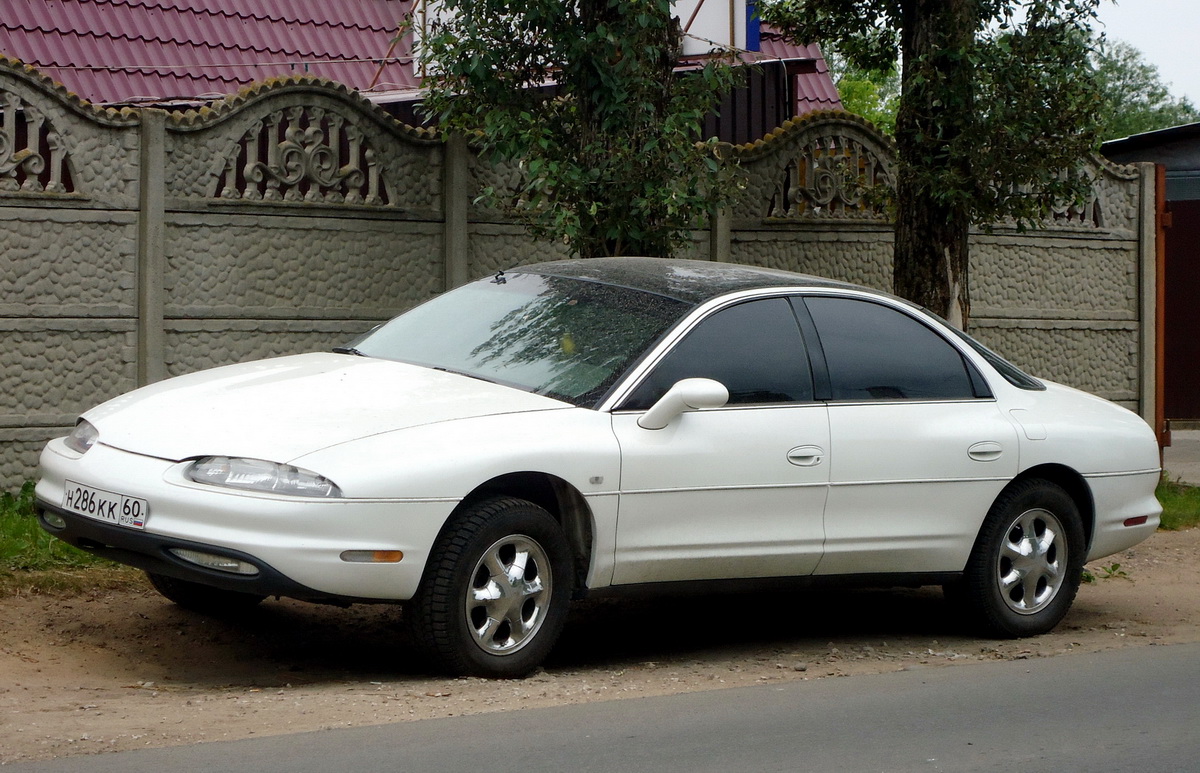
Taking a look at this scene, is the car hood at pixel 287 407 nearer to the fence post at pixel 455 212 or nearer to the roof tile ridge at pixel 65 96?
the roof tile ridge at pixel 65 96

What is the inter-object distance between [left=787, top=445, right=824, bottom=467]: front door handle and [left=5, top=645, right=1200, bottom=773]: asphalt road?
0.90m

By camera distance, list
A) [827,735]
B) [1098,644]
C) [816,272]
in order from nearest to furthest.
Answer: [827,735] < [1098,644] < [816,272]

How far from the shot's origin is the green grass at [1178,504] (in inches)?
436

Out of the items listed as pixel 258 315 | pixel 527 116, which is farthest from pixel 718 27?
pixel 258 315

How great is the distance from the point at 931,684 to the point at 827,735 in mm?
1058

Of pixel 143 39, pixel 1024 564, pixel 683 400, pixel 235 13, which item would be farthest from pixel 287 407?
pixel 235 13

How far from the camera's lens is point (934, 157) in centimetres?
1071

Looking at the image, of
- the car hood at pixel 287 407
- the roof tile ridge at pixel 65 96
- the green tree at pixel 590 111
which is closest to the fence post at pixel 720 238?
the green tree at pixel 590 111

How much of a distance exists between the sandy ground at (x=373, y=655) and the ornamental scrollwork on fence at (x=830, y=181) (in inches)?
151

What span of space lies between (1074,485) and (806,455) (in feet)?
5.61

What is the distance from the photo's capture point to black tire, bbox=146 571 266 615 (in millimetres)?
6961

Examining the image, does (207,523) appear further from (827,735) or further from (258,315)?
(258,315)

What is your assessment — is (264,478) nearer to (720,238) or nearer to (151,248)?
(151,248)

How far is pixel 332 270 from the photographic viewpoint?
32.9 feet
